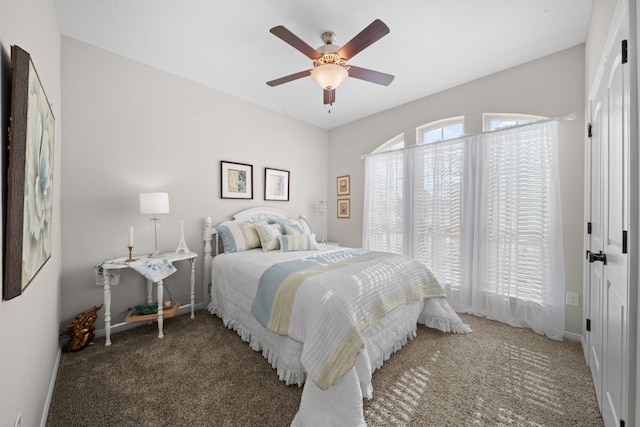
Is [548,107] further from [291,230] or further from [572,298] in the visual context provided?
[291,230]

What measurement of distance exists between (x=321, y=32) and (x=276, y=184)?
2.26 metres

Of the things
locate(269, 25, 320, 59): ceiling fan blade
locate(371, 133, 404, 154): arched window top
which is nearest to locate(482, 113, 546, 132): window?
locate(371, 133, 404, 154): arched window top

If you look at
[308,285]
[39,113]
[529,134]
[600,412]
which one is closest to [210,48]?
[39,113]

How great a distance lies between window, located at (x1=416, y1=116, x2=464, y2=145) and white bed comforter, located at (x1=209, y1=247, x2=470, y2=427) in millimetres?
2074

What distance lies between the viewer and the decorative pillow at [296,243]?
3035mm

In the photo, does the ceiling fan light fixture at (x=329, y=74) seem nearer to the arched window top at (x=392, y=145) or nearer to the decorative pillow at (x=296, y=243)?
the decorative pillow at (x=296, y=243)

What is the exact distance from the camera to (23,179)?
99 cm

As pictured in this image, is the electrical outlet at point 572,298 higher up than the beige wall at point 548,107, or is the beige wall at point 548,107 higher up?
the beige wall at point 548,107

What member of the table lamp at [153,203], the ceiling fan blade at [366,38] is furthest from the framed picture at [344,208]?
the table lamp at [153,203]

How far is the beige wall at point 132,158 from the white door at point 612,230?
349cm

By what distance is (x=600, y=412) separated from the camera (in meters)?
1.55

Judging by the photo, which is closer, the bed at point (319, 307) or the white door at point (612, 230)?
the white door at point (612, 230)

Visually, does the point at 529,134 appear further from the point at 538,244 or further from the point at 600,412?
the point at 600,412

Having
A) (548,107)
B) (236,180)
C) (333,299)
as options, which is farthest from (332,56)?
(548,107)
